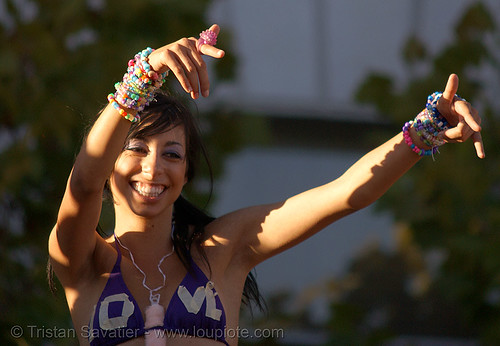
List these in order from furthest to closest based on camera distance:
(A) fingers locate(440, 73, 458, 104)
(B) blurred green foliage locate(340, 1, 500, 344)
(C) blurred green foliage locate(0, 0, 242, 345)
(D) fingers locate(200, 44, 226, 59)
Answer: (B) blurred green foliage locate(340, 1, 500, 344) → (C) blurred green foliage locate(0, 0, 242, 345) → (A) fingers locate(440, 73, 458, 104) → (D) fingers locate(200, 44, 226, 59)

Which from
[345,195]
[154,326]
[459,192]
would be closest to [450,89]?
[345,195]

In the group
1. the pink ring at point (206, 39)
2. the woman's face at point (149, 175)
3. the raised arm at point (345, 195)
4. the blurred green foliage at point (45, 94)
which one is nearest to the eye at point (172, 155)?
the woman's face at point (149, 175)

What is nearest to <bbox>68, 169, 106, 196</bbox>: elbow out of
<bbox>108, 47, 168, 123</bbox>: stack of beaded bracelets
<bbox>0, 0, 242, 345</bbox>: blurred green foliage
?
<bbox>108, 47, 168, 123</bbox>: stack of beaded bracelets

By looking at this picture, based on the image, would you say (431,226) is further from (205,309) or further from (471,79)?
(205,309)

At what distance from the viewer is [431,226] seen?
629 centimetres

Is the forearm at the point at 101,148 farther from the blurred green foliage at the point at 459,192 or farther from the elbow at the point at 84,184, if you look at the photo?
the blurred green foliage at the point at 459,192

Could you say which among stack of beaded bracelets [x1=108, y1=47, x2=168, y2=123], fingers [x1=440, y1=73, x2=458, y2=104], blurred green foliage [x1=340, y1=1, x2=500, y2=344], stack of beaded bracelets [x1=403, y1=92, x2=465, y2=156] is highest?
blurred green foliage [x1=340, y1=1, x2=500, y2=344]

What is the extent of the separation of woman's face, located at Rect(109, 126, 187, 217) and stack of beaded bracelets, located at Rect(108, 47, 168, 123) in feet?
1.10

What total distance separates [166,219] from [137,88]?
612mm

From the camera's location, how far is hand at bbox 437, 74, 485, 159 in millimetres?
2270

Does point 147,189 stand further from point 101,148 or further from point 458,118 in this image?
point 458,118

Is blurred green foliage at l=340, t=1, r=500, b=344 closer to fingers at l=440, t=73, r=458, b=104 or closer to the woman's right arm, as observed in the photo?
fingers at l=440, t=73, r=458, b=104

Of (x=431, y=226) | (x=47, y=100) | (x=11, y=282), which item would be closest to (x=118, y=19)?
(x=47, y=100)

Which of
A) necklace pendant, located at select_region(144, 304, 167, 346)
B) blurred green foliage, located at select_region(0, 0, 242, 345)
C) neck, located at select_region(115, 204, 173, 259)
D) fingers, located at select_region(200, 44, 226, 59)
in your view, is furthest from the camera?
blurred green foliage, located at select_region(0, 0, 242, 345)
